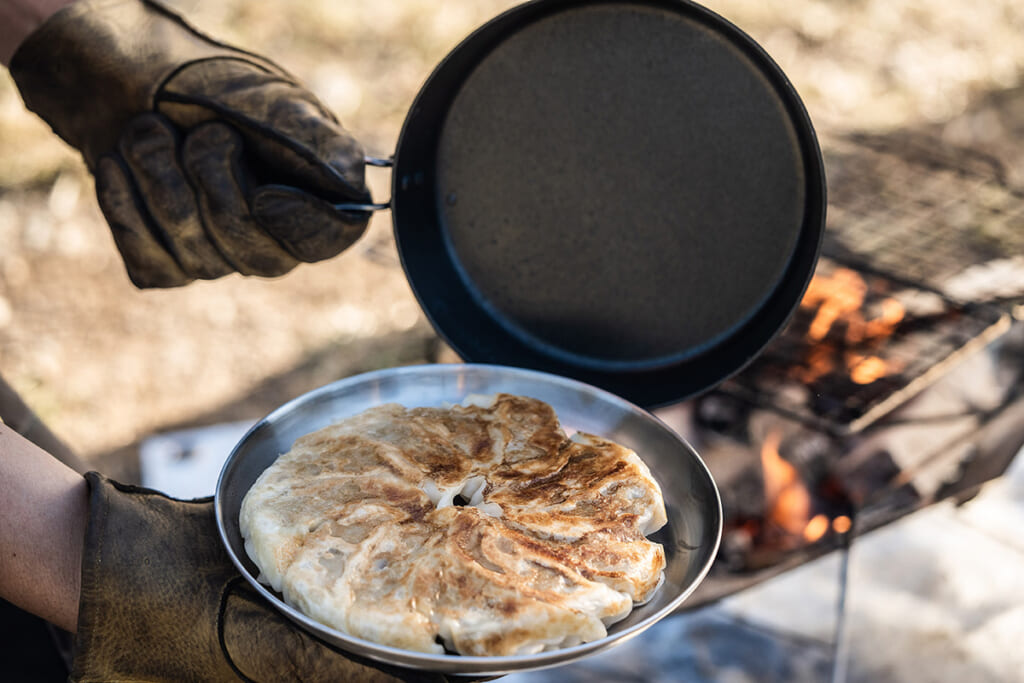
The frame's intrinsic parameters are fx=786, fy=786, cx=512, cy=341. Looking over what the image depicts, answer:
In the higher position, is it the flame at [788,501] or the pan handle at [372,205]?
the pan handle at [372,205]

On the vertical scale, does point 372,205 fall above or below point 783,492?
above

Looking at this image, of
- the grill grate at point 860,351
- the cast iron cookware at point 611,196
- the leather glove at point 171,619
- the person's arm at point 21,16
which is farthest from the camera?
the grill grate at point 860,351

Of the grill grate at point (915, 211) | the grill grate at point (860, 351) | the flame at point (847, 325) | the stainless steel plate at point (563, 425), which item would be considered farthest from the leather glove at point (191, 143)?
the grill grate at point (915, 211)

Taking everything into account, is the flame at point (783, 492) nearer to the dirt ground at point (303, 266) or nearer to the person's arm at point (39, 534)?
the dirt ground at point (303, 266)

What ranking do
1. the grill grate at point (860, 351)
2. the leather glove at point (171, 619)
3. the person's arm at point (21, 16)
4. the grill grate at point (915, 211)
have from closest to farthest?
the leather glove at point (171, 619)
the person's arm at point (21, 16)
the grill grate at point (860, 351)
the grill grate at point (915, 211)

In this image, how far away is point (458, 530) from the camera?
157 cm

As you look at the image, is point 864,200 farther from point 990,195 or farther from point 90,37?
point 90,37

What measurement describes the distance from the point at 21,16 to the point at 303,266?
9.35ft

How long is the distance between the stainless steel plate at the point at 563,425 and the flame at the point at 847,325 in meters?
1.55

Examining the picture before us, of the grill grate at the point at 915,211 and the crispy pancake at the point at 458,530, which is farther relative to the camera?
the grill grate at the point at 915,211

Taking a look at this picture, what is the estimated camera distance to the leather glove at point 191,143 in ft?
6.61

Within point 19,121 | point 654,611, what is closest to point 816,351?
point 654,611

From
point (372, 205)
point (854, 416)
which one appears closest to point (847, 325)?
point (854, 416)

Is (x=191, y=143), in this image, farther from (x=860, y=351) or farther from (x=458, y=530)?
(x=860, y=351)
